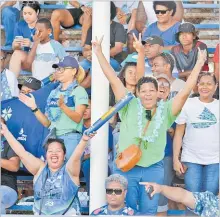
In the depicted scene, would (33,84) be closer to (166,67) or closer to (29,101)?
(29,101)

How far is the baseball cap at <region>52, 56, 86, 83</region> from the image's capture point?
624 centimetres

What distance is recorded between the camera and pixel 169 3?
6.28 meters

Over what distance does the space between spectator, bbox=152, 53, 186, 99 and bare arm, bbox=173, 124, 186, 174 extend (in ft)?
1.05

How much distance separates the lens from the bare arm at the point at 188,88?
595 centimetres

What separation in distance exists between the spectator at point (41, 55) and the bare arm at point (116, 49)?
42 cm

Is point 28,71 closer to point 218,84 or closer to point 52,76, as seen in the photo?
point 52,76

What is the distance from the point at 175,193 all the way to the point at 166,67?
1071 millimetres

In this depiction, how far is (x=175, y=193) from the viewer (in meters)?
6.05

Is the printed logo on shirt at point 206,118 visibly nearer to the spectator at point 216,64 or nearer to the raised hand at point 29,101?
the spectator at point 216,64

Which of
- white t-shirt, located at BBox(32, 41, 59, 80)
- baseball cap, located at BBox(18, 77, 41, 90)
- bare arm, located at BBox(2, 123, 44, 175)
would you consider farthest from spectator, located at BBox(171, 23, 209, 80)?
bare arm, located at BBox(2, 123, 44, 175)

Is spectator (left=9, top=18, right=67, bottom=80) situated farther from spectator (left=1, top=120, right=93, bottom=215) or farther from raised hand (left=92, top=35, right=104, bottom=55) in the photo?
spectator (left=1, top=120, right=93, bottom=215)

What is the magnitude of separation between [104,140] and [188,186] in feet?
2.66

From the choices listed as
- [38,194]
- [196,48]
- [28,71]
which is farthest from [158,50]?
[38,194]

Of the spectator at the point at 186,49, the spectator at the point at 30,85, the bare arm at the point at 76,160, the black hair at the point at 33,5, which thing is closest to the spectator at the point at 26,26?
the black hair at the point at 33,5
